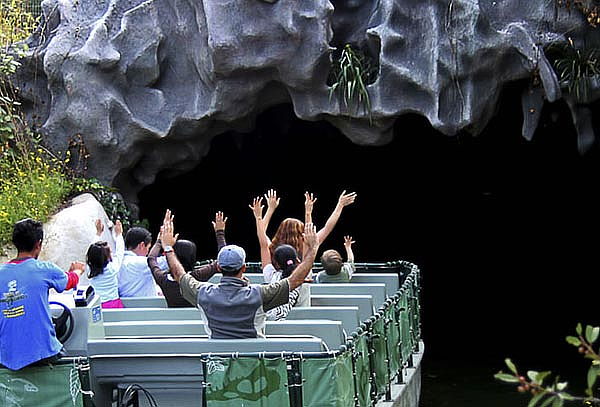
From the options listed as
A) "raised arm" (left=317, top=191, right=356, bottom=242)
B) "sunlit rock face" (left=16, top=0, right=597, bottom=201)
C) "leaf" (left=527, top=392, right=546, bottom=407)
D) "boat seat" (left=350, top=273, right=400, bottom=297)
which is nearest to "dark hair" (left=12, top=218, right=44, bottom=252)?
"raised arm" (left=317, top=191, right=356, bottom=242)

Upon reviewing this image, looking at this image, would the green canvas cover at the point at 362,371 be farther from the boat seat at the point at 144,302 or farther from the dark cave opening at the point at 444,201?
the dark cave opening at the point at 444,201

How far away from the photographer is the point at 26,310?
5.97 meters

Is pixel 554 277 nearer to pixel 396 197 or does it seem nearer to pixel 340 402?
pixel 396 197

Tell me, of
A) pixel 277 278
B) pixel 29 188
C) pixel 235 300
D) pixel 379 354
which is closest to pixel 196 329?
pixel 277 278

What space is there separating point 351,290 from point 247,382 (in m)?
3.18

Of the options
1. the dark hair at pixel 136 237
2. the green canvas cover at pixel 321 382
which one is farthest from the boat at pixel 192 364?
the dark hair at pixel 136 237

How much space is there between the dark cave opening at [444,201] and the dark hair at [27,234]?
10348 mm

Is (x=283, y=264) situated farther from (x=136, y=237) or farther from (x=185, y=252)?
(x=136, y=237)

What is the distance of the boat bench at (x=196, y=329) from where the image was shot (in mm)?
6809

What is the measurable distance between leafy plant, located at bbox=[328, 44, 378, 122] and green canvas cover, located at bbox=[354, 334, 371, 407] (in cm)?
571

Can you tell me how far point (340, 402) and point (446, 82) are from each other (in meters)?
6.72

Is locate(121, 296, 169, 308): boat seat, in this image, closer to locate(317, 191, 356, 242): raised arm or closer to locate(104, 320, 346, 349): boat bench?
locate(104, 320, 346, 349): boat bench

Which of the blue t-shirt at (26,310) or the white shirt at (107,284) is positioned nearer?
the blue t-shirt at (26,310)

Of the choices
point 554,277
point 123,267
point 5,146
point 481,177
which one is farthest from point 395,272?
point 481,177
